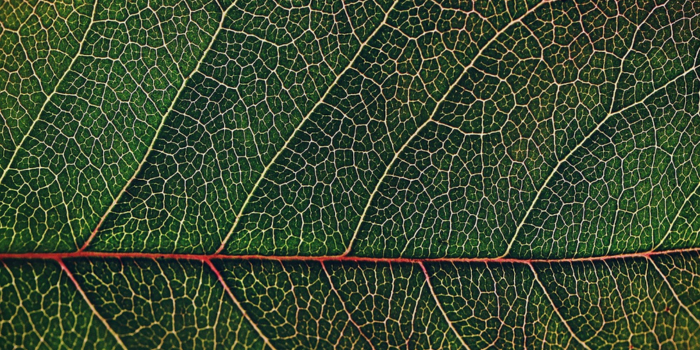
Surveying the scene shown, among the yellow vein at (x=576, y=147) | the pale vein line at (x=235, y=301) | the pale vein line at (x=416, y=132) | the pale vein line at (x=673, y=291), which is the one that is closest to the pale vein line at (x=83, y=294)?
the pale vein line at (x=235, y=301)

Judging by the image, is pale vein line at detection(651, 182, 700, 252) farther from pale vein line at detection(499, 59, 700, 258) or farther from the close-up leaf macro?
pale vein line at detection(499, 59, 700, 258)

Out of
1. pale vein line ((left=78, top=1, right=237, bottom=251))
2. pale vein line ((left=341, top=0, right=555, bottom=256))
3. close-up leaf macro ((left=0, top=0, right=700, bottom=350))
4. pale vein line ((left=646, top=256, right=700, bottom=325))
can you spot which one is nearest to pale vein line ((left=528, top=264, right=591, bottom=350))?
close-up leaf macro ((left=0, top=0, right=700, bottom=350))

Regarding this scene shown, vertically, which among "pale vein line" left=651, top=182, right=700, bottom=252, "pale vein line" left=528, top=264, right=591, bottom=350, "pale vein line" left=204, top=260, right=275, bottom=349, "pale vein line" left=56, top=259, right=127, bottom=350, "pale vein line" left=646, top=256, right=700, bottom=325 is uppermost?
"pale vein line" left=651, top=182, right=700, bottom=252

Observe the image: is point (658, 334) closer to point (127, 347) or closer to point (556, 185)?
point (556, 185)

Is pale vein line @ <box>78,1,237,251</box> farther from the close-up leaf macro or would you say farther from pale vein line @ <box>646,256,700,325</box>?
pale vein line @ <box>646,256,700,325</box>

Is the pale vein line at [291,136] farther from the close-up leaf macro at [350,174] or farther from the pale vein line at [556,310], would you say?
the pale vein line at [556,310]

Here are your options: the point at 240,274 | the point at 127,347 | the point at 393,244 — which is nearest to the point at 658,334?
the point at 393,244

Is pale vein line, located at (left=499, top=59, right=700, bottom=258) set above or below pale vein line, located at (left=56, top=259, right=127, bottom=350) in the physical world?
above

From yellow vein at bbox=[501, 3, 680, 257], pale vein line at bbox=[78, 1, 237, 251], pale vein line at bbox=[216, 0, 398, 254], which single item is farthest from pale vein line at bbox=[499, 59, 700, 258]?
pale vein line at bbox=[78, 1, 237, 251]

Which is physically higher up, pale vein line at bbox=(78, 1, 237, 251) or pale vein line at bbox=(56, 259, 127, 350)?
pale vein line at bbox=(78, 1, 237, 251)
